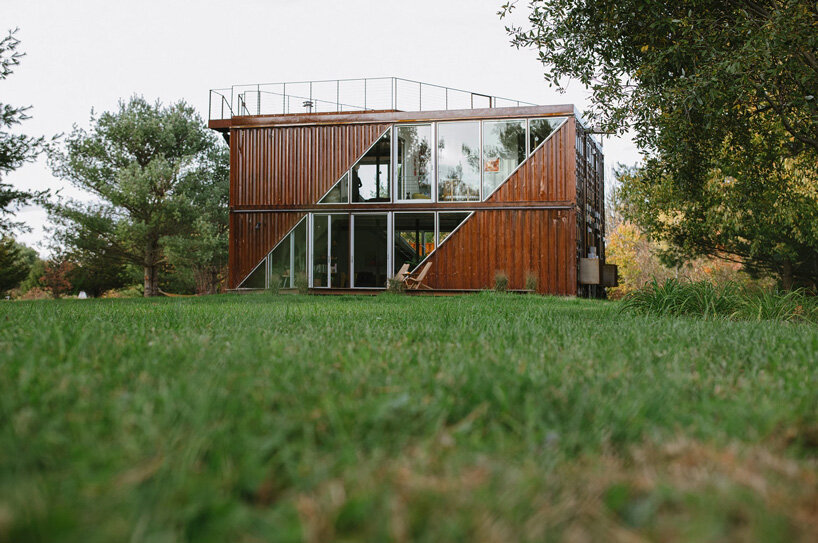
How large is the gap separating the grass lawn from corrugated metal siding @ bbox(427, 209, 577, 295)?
1252 centimetres

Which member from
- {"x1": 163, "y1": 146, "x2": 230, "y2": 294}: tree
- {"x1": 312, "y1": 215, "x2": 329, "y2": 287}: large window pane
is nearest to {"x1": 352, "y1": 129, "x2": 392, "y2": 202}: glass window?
{"x1": 312, "y1": 215, "x2": 329, "y2": 287}: large window pane

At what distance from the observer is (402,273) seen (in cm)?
1475

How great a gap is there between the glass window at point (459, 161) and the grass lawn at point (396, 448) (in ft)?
43.2

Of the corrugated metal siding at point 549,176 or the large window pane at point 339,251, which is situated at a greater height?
the corrugated metal siding at point 549,176

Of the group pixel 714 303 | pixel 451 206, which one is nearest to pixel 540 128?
pixel 451 206

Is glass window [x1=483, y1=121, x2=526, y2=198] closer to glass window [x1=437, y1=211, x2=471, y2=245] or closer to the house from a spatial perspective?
the house

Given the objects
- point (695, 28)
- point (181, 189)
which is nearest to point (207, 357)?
point (695, 28)

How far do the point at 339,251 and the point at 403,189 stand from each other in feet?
8.14

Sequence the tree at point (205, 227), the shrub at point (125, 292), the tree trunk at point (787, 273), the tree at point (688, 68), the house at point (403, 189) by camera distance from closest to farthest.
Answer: the tree at point (688, 68) < the house at point (403, 189) < the tree trunk at point (787, 273) < the tree at point (205, 227) < the shrub at point (125, 292)

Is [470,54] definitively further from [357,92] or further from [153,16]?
[153,16]

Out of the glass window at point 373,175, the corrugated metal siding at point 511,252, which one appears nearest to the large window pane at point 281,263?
the glass window at point 373,175

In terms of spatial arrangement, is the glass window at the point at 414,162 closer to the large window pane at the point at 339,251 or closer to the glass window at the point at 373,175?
the glass window at the point at 373,175

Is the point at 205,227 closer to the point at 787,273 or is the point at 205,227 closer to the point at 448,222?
the point at 448,222

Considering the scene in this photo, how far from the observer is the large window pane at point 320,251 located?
15.8 metres
